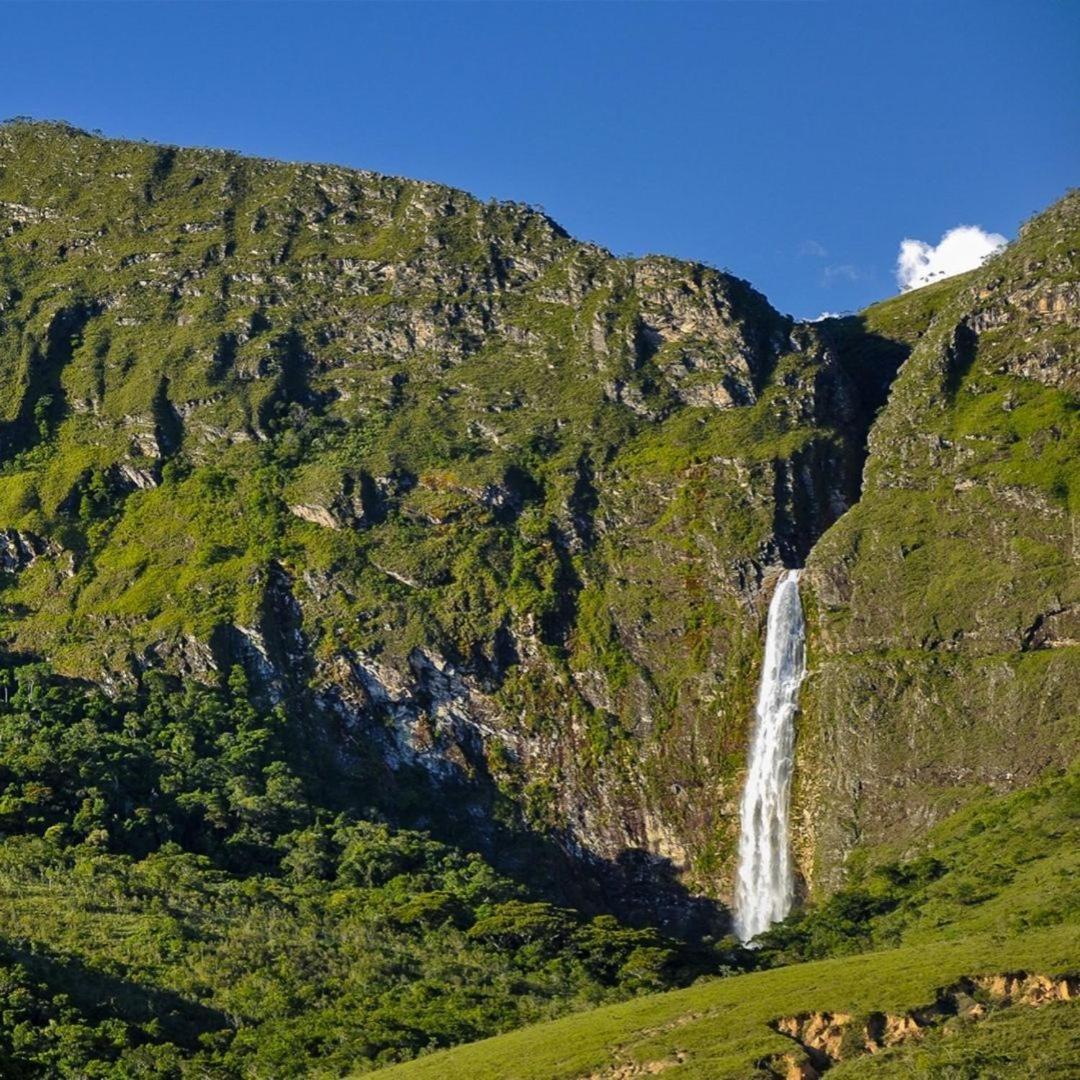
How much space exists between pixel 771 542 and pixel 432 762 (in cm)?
3370

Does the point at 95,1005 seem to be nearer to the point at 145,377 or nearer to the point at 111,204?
the point at 145,377

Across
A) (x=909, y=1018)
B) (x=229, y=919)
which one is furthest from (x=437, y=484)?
(x=909, y=1018)

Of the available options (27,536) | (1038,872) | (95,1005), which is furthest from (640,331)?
(95,1005)

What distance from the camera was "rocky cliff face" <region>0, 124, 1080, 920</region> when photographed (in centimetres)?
14012

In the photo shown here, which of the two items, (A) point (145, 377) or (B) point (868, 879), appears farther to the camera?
(A) point (145, 377)

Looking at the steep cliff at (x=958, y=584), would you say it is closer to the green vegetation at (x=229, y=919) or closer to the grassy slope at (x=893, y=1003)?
the grassy slope at (x=893, y=1003)

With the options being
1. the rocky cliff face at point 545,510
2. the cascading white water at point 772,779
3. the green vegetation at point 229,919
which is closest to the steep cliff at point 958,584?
the rocky cliff face at point 545,510

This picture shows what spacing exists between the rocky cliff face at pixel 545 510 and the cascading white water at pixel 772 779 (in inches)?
63.8

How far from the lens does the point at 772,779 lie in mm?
141250

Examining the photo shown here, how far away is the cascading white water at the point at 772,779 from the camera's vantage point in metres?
136

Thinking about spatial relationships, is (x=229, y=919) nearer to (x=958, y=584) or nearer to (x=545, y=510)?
(x=545, y=510)

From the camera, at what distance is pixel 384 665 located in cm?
14738

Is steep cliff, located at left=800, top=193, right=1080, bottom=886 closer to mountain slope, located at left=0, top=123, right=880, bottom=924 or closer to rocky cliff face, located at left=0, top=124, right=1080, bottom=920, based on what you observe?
rocky cliff face, located at left=0, top=124, right=1080, bottom=920

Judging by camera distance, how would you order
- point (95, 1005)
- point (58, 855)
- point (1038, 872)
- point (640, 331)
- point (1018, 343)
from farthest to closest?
point (640, 331) < point (1018, 343) < point (58, 855) < point (1038, 872) < point (95, 1005)
